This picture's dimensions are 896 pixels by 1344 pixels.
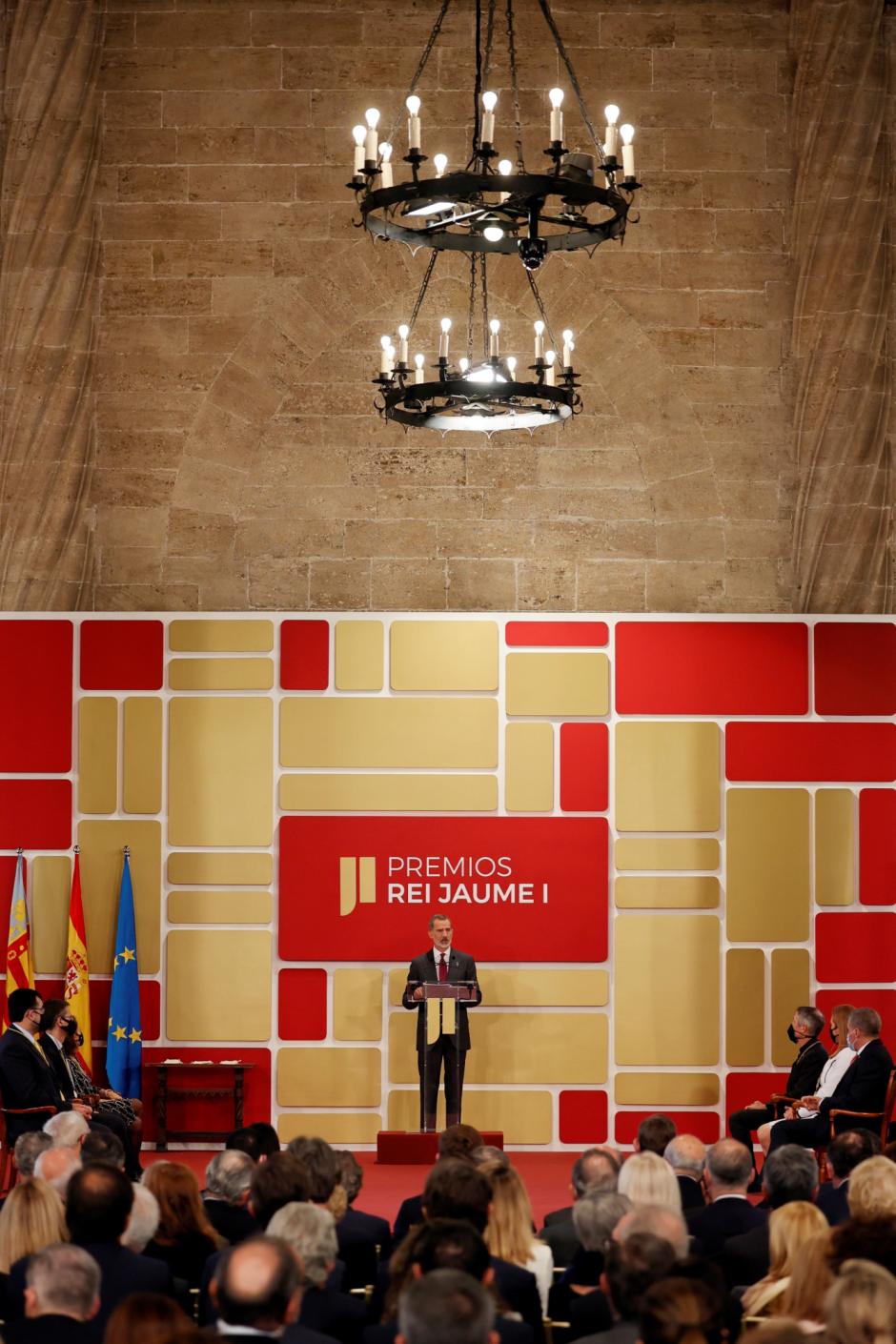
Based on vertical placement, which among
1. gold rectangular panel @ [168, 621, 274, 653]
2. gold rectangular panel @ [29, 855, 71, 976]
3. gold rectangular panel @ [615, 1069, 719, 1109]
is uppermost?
gold rectangular panel @ [168, 621, 274, 653]

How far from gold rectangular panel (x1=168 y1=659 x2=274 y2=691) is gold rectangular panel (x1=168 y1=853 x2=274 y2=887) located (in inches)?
42.3

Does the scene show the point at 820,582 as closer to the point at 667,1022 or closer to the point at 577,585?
the point at 577,585

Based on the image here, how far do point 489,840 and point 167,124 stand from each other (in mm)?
5397

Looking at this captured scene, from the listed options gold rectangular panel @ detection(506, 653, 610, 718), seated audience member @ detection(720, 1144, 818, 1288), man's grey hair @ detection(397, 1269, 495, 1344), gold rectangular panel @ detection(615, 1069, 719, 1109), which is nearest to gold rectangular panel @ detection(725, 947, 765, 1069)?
gold rectangular panel @ detection(615, 1069, 719, 1109)

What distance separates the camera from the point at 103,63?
11.7 m

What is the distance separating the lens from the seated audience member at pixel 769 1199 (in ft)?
16.2

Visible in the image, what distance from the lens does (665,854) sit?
35.4 feet

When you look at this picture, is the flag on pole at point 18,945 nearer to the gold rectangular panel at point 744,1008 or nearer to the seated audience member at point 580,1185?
the gold rectangular panel at point 744,1008

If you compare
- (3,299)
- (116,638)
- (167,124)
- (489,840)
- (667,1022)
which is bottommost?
(667,1022)

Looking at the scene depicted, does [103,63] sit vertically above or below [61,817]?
→ above

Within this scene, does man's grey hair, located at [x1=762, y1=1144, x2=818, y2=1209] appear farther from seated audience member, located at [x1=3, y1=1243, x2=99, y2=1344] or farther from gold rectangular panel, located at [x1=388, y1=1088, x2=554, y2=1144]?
gold rectangular panel, located at [x1=388, y1=1088, x2=554, y2=1144]

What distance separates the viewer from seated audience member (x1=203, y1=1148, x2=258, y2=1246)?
5.46 metres

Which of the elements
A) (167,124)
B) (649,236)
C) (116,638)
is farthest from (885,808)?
(167,124)

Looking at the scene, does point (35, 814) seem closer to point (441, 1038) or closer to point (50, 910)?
point (50, 910)
